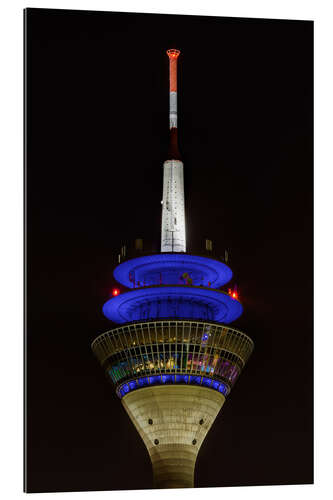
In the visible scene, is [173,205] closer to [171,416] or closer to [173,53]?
[171,416]

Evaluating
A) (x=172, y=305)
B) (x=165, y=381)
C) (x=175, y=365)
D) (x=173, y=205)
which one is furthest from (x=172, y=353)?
(x=173, y=205)

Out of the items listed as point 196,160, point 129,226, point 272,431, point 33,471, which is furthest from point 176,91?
point 33,471

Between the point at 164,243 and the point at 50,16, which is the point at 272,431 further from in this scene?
the point at 50,16

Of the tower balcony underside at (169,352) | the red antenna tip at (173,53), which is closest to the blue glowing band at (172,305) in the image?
the tower balcony underside at (169,352)

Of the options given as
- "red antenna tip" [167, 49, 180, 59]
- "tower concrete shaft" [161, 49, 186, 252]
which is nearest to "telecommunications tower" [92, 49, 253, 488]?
"tower concrete shaft" [161, 49, 186, 252]

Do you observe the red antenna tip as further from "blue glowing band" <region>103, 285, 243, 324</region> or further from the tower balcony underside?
the tower balcony underside
